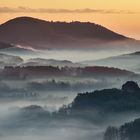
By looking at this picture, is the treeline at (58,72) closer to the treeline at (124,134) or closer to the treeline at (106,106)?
the treeline at (106,106)

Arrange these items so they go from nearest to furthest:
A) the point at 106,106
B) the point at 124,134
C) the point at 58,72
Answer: the point at 124,134 < the point at 106,106 < the point at 58,72

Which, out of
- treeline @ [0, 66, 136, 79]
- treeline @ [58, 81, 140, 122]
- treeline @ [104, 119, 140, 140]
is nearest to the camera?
treeline @ [104, 119, 140, 140]

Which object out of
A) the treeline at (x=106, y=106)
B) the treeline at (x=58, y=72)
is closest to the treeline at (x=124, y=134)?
the treeline at (x=106, y=106)

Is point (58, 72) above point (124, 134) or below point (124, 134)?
above

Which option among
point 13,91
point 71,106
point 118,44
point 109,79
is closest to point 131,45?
point 118,44

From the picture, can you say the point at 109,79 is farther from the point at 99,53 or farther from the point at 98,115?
the point at 99,53

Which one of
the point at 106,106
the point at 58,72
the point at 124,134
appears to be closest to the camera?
the point at 124,134

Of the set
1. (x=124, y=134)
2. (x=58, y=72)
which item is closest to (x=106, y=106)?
(x=124, y=134)

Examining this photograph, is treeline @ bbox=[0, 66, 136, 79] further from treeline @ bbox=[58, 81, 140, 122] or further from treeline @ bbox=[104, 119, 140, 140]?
treeline @ bbox=[104, 119, 140, 140]

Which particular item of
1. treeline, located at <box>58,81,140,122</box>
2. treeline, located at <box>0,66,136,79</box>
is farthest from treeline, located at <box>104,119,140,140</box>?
treeline, located at <box>0,66,136,79</box>

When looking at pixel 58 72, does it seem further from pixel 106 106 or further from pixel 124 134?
pixel 124 134

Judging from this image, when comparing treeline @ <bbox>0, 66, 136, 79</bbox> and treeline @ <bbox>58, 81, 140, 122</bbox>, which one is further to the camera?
treeline @ <bbox>0, 66, 136, 79</bbox>

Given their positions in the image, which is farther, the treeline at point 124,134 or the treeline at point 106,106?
the treeline at point 106,106

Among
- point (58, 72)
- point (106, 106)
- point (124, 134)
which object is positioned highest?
point (58, 72)
